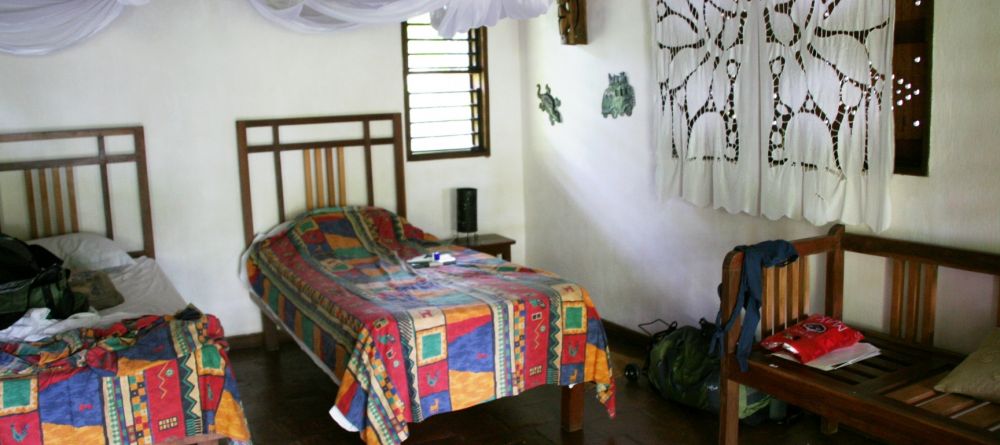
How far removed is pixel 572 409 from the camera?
375 centimetres

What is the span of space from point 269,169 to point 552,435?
7.70 feet

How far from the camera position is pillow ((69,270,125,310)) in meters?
3.78

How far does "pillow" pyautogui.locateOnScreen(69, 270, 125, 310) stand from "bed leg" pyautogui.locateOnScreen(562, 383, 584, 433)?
2.03 metres

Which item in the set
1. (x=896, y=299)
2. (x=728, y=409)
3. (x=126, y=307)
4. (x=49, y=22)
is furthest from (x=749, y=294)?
(x=49, y=22)

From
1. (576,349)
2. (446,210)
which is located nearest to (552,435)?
(576,349)

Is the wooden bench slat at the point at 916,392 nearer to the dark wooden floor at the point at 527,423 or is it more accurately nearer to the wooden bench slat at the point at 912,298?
the wooden bench slat at the point at 912,298

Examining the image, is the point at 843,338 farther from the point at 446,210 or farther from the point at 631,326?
the point at 446,210

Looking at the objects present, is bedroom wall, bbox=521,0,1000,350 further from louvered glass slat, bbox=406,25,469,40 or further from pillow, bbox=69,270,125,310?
pillow, bbox=69,270,125,310

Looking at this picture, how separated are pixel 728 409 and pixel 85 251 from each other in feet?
10.3

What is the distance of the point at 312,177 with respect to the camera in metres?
5.11

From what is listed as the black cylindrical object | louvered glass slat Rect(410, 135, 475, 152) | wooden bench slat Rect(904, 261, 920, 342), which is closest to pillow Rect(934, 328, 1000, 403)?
wooden bench slat Rect(904, 261, 920, 342)

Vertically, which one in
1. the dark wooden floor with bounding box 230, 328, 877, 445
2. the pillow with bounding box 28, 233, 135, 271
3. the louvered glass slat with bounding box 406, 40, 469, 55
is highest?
the louvered glass slat with bounding box 406, 40, 469, 55

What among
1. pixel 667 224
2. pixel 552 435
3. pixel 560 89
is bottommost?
pixel 552 435

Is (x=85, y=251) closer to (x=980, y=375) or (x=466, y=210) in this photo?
(x=466, y=210)
